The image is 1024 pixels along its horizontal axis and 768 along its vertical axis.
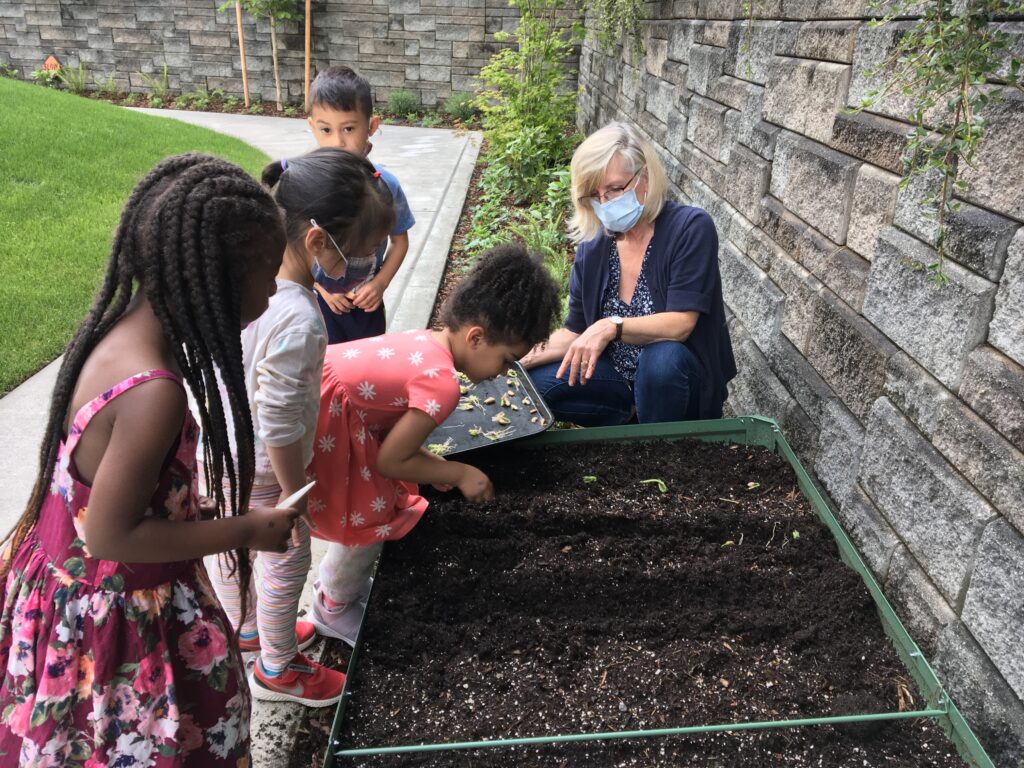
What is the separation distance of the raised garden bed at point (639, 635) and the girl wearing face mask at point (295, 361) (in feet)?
0.74

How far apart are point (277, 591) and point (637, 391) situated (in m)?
1.48

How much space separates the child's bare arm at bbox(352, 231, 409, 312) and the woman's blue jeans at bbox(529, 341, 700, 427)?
68 centimetres

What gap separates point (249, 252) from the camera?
128 cm

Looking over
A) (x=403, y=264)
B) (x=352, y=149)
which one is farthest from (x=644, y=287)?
(x=403, y=264)

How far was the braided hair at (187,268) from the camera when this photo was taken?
1.21 meters

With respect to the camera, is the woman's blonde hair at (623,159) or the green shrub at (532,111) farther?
the green shrub at (532,111)

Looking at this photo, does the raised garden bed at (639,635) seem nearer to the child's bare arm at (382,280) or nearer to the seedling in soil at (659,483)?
the seedling in soil at (659,483)

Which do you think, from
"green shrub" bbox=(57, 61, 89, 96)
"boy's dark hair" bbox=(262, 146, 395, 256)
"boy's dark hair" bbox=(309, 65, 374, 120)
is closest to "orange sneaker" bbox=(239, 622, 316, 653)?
"boy's dark hair" bbox=(262, 146, 395, 256)

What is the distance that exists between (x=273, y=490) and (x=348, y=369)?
0.35m

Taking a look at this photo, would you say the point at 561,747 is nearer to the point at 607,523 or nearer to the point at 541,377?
the point at 607,523

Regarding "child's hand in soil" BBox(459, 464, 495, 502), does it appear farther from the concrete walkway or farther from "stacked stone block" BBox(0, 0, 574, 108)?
"stacked stone block" BBox(0, 0, 574, 108)

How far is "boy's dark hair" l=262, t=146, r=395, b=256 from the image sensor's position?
1.72m

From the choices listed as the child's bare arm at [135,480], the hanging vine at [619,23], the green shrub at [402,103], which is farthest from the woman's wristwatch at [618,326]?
the green shrub at [402,103]

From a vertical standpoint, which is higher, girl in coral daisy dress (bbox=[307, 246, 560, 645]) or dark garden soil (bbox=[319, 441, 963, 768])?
girl in coral daisy dress (bbox=[307, 246, 560, 645])
